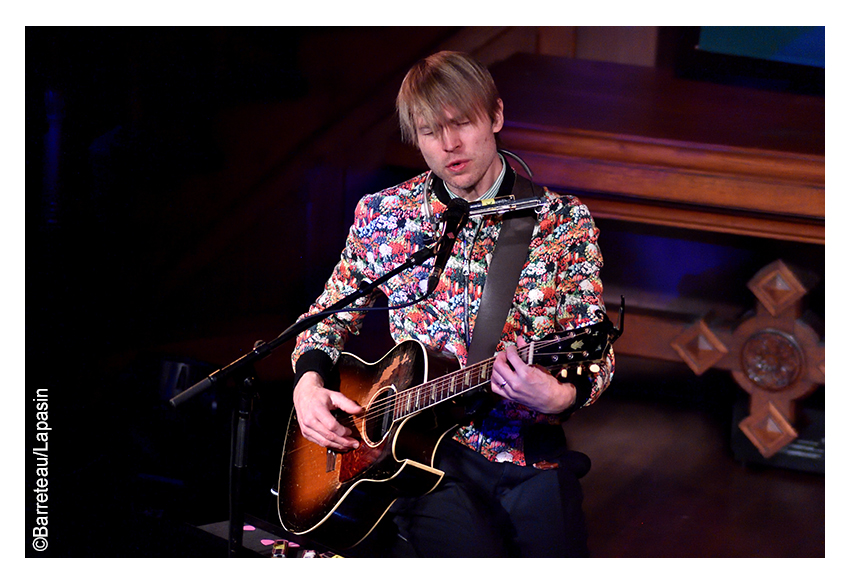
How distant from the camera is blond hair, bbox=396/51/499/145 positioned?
191 cm

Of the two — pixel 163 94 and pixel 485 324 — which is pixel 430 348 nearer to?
pixel 485 324

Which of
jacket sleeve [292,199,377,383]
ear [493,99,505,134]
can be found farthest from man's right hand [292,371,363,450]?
ear [493,99,505,134]

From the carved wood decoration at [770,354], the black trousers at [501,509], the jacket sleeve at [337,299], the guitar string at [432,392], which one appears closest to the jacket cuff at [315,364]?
the jacket sleeve at [337,299]

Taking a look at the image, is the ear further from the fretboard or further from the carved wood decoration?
the carved wood decoration

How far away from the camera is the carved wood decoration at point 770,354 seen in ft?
8.69

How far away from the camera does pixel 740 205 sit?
2.55 meters

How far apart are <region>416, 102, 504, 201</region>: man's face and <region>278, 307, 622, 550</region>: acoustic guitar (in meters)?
0.45

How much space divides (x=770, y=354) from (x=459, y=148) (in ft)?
4.98

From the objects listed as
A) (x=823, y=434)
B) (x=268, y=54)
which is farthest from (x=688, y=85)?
(x=268, y=54)

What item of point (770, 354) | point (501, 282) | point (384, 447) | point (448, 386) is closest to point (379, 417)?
point (384, 447)

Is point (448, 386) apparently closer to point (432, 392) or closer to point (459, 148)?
point (432, 392)

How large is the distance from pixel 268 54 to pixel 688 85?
5.03ft

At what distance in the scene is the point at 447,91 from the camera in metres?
1.91

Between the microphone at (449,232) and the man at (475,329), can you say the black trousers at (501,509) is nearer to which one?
the man at (475,329)
